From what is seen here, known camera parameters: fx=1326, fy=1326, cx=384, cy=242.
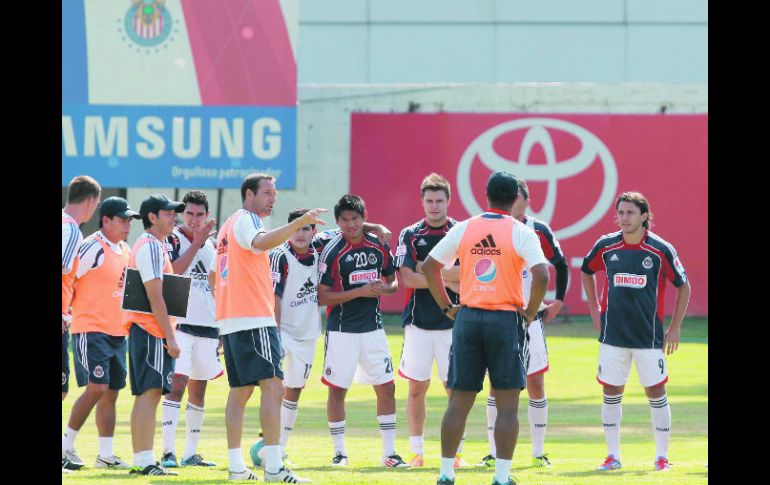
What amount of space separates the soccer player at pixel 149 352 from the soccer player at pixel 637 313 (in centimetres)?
361

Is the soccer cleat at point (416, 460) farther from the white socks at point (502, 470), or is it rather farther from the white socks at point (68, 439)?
the white socks at point (68, 439)

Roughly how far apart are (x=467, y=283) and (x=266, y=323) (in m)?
1.59

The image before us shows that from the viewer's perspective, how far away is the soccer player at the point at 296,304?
12.0 meters

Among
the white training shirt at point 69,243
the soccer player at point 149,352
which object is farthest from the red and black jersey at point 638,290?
the white training shirt at point 69,243

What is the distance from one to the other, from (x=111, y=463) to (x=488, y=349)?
140 inches

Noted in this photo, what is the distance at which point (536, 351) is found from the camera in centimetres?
1165

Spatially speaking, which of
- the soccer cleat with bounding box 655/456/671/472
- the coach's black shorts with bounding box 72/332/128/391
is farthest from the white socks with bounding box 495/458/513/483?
the coach's black shorts with bounding box 72/332/128/391

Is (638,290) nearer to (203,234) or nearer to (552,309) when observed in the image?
(552,309)

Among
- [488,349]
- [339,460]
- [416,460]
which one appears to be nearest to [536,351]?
[416,460]
